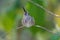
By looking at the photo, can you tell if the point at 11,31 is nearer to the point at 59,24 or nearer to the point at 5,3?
the point at 5,3

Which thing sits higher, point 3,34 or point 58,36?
point 3,34

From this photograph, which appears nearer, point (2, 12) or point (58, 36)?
point (2, 12)

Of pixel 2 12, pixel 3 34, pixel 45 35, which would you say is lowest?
pixel 45 35

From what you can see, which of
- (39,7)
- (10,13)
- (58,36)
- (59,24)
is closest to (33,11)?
(39,7)

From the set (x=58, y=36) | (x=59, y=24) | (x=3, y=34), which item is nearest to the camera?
(x=3, y=34)

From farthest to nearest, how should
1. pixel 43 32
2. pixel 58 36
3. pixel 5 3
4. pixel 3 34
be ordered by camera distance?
1. pixel 43 32
2. pixel 58 36
3. pixel 3 34
4. pixel 5 3

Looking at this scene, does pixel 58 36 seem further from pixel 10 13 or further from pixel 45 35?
pixel 10 13

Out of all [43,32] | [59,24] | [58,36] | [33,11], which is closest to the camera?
[33,11]

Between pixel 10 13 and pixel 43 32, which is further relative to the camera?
pixel 43 32

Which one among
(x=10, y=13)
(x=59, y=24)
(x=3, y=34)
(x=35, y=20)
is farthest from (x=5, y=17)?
(x=59, y=24)
